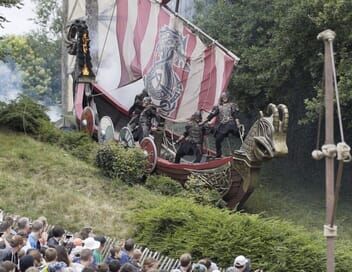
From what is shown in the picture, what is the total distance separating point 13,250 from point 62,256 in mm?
745

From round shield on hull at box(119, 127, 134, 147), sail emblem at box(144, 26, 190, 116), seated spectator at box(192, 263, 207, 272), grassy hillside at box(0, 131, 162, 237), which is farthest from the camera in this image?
sail emblem at box(144, 26, 190, 116)

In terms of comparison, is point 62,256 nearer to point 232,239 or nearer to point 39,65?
point 232,239

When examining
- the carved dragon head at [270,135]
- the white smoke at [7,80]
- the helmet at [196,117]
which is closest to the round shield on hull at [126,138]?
the helmet at [196,117]

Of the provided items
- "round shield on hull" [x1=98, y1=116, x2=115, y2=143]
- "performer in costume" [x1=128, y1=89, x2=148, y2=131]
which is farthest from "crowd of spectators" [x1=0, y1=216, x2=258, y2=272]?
"round shield on hull" [x1=98, y1=116, x2=115, y2=143]

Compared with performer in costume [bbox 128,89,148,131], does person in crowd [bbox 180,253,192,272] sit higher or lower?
lower

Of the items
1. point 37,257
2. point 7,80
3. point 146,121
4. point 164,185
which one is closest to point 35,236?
point 37,257

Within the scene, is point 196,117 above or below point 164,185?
above

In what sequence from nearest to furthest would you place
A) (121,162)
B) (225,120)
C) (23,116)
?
1. (121,162)
2. (225,120)
3. (23,116)

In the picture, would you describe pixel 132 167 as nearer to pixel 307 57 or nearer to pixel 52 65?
pixel 307 57

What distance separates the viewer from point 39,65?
195 ft

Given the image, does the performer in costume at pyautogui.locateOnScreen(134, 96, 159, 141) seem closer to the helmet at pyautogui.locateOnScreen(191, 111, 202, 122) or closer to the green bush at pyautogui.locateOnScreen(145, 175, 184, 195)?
the helmet at pyautogui.locateOnScreen(191, 111, 202, 122)

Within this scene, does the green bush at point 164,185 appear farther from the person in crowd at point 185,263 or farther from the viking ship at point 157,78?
the person in crowd at point 185,263

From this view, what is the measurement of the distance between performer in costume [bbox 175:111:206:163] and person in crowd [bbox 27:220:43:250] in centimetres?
910

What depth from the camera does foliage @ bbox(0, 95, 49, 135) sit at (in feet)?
61.8
